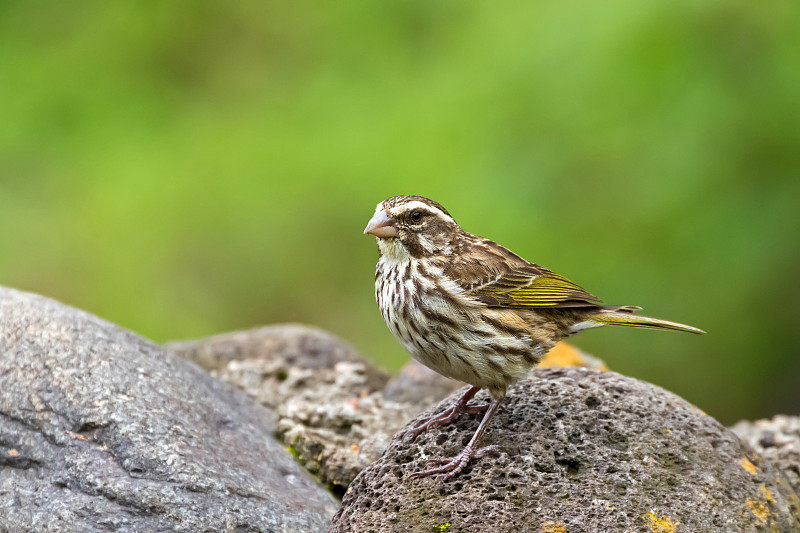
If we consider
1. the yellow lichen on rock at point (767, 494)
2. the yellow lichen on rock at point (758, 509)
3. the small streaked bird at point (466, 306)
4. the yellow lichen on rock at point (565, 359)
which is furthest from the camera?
the yellow lichen on rock at point (565, 359)

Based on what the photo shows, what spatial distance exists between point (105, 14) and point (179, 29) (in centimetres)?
70

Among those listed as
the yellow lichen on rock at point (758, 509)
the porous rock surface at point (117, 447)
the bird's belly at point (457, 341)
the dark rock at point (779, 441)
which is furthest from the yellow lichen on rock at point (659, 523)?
the porous rock surface at point (117, 447)

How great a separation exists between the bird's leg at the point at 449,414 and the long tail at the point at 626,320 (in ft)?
2.37

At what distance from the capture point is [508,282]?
4.83 m

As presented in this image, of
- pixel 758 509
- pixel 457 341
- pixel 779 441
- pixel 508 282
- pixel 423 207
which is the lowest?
pixel 758 509

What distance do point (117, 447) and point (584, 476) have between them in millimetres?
1968

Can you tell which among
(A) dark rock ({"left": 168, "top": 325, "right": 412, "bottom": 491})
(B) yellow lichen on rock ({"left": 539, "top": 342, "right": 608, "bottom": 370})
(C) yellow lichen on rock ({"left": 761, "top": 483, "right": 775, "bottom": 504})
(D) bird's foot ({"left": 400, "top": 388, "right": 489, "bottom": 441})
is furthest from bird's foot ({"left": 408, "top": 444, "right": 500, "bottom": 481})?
(B) yellow lichen on rock ({"left": 539, "top": 342, "right": 608, "bottom": 370})

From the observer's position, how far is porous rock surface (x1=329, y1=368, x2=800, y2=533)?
13.2 ft

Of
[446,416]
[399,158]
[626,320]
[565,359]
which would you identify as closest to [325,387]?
[565,359]

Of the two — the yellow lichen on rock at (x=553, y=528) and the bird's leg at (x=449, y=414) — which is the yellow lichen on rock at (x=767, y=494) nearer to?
the yellow lichen on rock at (x=553, y=528)

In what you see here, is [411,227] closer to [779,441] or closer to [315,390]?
[315,390]

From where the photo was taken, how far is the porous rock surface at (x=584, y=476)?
4012 millimetres

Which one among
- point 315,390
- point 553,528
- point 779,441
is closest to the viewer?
point 553,528

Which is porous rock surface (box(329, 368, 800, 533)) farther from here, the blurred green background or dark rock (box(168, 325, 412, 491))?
the blurred green background
